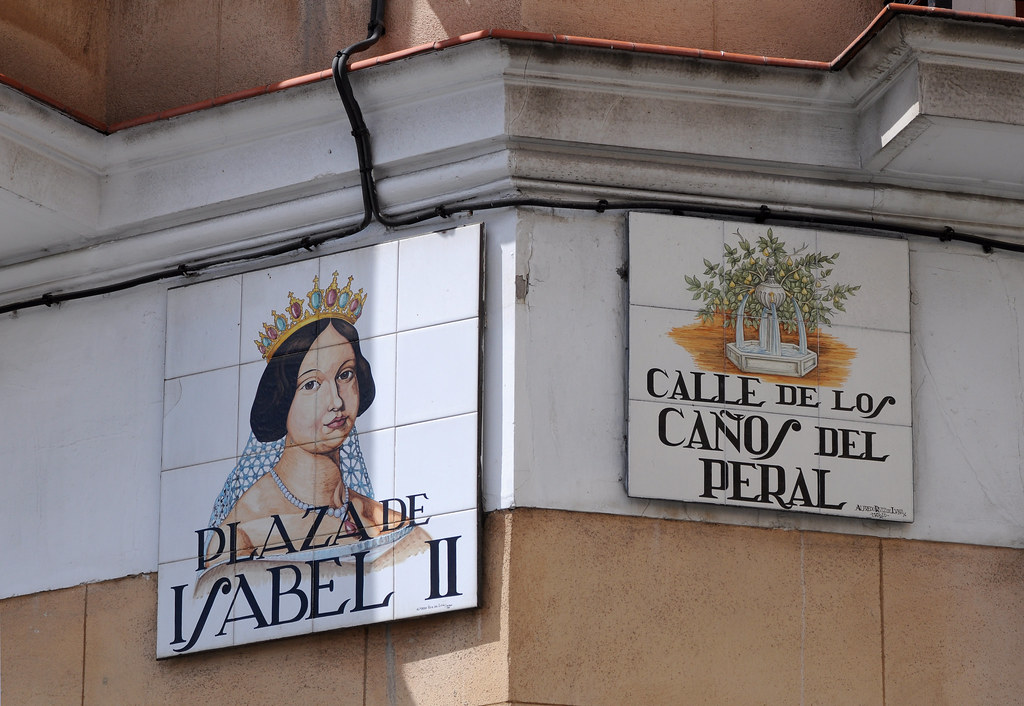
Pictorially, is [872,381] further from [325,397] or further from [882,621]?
[325,397]

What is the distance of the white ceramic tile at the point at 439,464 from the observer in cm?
763

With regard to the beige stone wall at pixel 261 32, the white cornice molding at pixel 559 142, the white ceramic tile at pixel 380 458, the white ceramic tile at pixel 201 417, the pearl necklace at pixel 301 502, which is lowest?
the pearl necklace at pixel 301 502

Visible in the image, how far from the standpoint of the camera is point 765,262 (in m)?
8.14

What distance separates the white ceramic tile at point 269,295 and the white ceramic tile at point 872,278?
230 centimetres

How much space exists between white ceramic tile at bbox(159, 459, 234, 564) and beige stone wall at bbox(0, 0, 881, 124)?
1857 millimetres

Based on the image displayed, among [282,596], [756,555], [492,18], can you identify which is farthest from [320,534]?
[492,18]

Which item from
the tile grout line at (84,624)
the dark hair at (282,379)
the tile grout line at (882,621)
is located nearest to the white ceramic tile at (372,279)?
the dark hair at (282,379)

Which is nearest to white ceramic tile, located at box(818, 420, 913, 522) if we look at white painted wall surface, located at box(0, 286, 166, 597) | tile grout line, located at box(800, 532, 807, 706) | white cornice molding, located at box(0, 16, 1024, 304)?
tile grout line, located at box(800, 532, 807, 706)

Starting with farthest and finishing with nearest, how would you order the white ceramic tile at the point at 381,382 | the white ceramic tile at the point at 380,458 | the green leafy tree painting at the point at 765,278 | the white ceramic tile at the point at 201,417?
the white ceramic tile at the point at 201,417, the green leafy tree painting at the point at 765,278, the white ceramic tile at the point at 381,382, the white ceramic tile at the point at 380,458

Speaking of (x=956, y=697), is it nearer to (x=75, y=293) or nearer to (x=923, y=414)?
(x=923, y=414)

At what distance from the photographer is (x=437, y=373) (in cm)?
785

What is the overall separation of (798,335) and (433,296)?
1597mm

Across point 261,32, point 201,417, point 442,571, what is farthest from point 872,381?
point 261,32

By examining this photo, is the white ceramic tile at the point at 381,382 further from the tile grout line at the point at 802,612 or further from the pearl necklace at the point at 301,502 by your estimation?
the tile grout line at the point at 802,612
